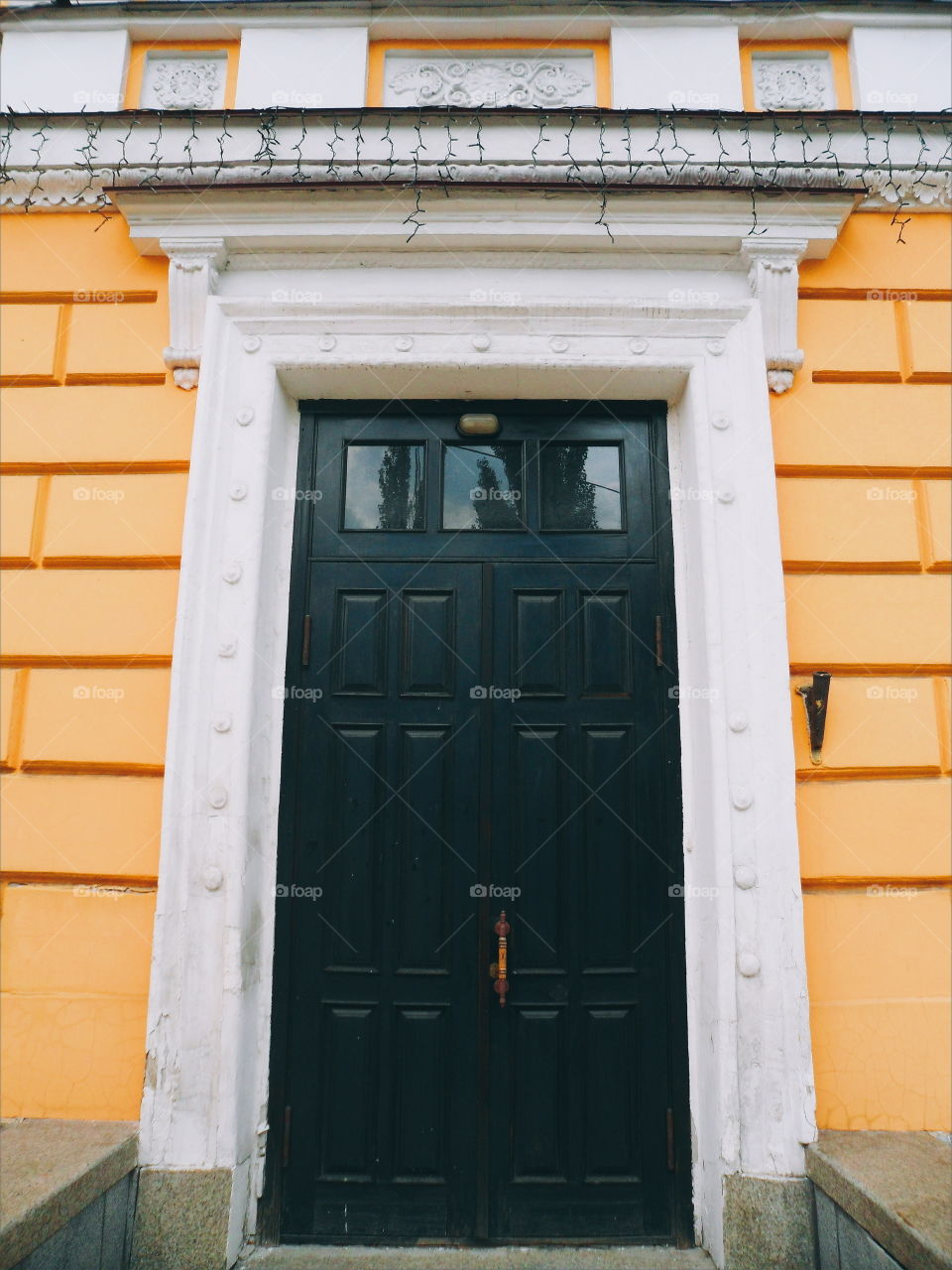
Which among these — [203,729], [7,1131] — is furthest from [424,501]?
[7,1131]

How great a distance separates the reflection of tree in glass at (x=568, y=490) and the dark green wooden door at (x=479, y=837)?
1 centimetres

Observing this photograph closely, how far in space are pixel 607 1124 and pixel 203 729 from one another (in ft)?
7.69

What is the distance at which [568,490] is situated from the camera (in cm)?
356

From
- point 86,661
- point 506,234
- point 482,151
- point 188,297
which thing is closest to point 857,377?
point 506,234

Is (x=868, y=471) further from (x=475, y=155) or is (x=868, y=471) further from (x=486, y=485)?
(x=475, y=155)

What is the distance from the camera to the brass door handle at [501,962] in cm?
311

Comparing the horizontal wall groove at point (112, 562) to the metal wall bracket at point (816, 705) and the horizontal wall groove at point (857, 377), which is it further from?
the horizontal wall groove at point (857, 377)

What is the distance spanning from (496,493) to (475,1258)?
3.17 metres

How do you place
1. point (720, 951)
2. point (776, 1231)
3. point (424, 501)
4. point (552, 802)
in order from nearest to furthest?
point (776, 1231) < point (720, 951) < point (552, 802) < point (424, 501)

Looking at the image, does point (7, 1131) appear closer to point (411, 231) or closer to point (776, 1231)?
point (776, 1231)

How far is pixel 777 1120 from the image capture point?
9.29 ft

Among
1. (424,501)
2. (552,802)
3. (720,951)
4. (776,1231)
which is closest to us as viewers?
(776,1231)

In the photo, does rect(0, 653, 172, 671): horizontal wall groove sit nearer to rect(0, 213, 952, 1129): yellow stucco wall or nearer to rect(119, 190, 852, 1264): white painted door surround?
rect(0, 213, 952, 1129): yellow stucco wall

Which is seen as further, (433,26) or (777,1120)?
(433,26)
